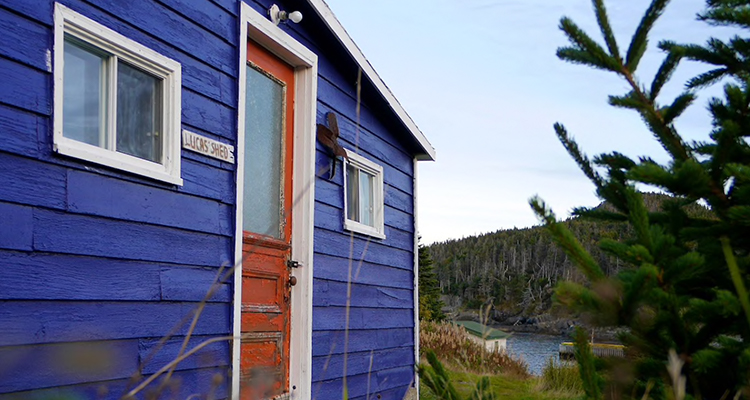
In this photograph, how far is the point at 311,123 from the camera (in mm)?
4941

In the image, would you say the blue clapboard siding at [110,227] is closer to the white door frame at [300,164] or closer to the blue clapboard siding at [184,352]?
the blue clapboard siding at [184,352]

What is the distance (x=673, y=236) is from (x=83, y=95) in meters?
2.57

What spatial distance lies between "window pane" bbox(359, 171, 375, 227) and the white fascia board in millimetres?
679

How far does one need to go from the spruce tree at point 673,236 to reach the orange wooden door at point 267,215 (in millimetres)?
2525

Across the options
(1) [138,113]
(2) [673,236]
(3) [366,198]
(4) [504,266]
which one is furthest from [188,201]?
(4) [504,266]

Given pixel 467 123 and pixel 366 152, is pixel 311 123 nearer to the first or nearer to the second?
pixel 366 152

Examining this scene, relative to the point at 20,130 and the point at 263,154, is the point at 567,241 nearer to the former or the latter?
the point at 20,130

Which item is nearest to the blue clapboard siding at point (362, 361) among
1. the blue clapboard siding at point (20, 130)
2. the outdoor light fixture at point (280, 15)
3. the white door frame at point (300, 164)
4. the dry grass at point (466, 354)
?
the white door frame at point (300, 164)

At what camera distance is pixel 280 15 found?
15.3ft

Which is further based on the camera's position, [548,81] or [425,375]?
[548,81]

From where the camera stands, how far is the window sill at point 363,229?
17.5ft

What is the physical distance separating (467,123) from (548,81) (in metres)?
3.32

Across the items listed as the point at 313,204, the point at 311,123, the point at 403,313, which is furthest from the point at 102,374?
the point at 403,313

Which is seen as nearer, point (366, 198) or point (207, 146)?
point (207, 146)
